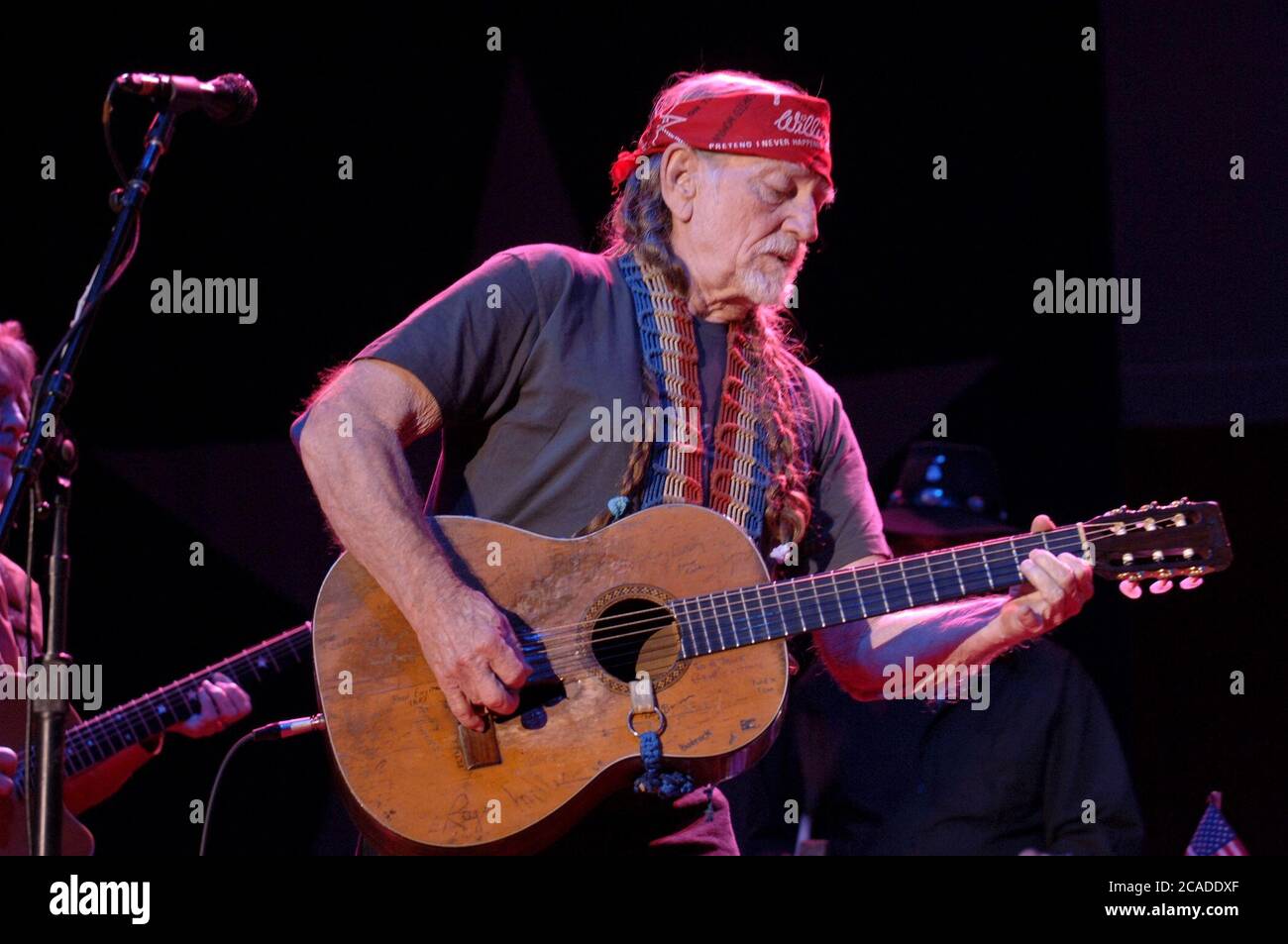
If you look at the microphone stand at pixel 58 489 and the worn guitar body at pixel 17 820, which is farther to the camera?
the worn guitar body at pixel 17 820

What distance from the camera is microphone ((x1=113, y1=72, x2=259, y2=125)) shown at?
2.86 meters

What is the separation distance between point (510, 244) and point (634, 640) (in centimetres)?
292

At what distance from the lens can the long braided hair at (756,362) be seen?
3320 mm

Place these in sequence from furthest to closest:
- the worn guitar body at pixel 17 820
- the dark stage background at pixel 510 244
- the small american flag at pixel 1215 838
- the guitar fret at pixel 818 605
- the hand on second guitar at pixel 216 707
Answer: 1. the dark stage background at pixel 510 244
2. the hand on second guitar at pixel 216 707
3. the worn guitar body at pixel 17 820
4. the small american flag at pixel 1215 838
5. the guitar fret at pixel 818 605

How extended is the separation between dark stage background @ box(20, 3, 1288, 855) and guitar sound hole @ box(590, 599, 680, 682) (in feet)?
9.30

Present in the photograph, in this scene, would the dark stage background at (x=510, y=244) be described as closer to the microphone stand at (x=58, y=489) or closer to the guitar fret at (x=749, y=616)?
the microphone stand at (x=58, y=489)

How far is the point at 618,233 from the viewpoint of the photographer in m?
3.65

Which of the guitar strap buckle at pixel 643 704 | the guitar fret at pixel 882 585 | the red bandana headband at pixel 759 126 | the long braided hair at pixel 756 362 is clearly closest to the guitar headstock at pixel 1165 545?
→ the guitar fret at pixel 882 585

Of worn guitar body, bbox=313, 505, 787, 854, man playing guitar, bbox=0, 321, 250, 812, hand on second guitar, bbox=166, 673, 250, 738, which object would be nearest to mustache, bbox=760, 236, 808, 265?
worn guitar body, bbox=313, 505, 787, 854

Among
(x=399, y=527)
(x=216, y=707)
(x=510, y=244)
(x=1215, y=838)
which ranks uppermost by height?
(x=510, y=244)

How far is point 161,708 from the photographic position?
495cm

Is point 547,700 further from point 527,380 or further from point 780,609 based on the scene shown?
point 527,380

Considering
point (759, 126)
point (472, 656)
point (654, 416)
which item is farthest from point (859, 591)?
point (759, 126)

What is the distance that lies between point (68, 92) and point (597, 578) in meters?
3.52
